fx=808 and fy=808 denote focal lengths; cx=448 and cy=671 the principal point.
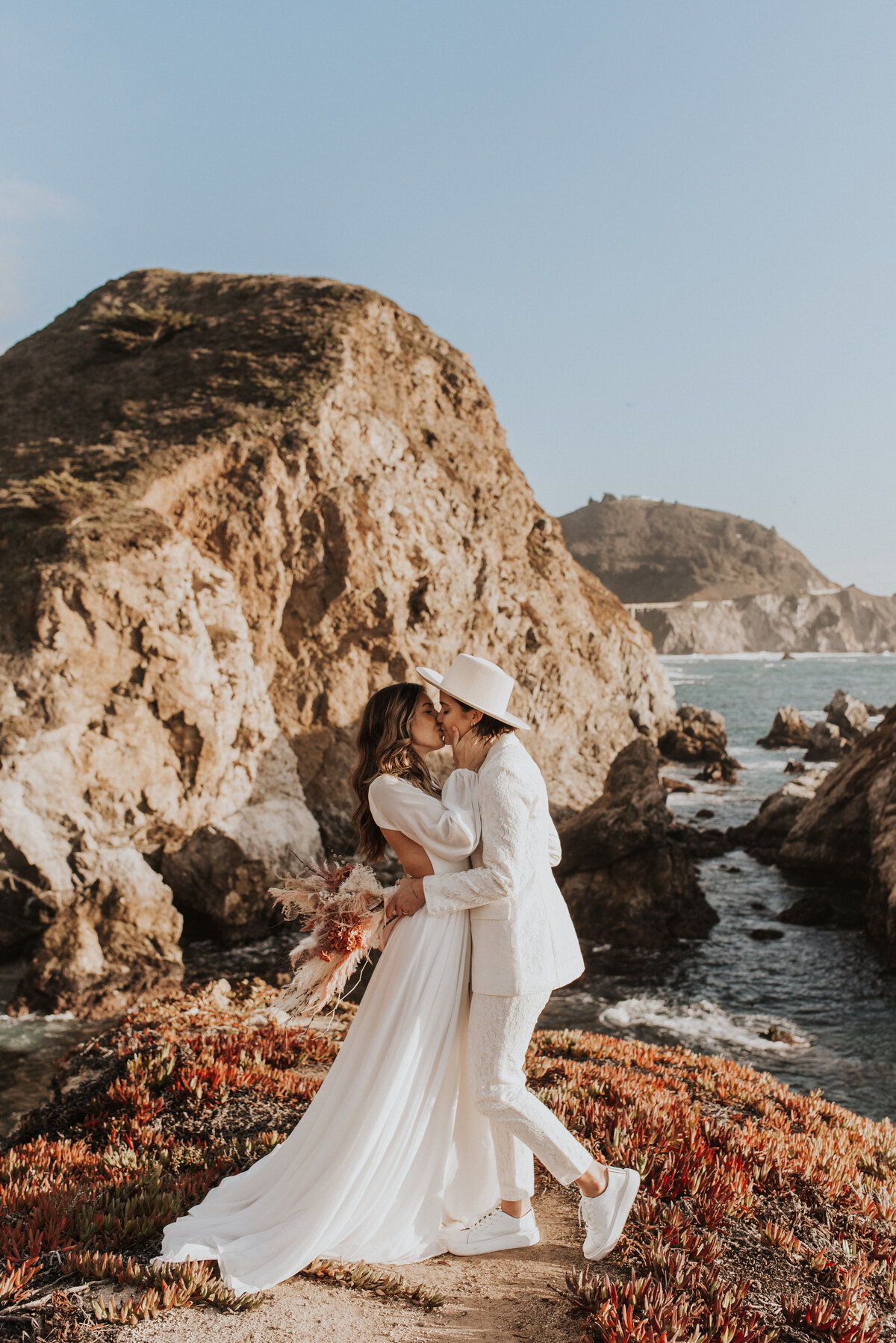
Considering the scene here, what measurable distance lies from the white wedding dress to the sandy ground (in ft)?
0.54

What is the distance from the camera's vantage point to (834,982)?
656 inches

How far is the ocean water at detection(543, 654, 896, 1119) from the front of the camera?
13.4 meters

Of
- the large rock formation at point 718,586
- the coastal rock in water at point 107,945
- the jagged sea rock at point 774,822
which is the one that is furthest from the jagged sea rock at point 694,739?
the large rock formation at point 718,586

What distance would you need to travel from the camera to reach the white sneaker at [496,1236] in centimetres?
448

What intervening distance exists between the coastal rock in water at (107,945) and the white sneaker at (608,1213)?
1245cm

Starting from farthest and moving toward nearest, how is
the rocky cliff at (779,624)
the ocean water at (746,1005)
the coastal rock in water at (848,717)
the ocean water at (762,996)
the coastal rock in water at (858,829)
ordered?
the rocky cliff at (779,624) < the coastal rock in water at (848,717) < the coastal rock in water at (858,829) < the ocean water at (762,996) < the ocean water at (746,1005)

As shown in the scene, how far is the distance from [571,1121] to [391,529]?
21385 millimetres

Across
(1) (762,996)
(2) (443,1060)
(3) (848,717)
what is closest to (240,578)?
(1) (762,996)

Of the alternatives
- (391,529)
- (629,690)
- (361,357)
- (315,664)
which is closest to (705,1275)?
(315,664)

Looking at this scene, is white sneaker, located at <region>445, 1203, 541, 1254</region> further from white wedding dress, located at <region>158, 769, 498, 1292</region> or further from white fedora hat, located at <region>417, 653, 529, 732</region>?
white fedora hat, located at <region>417, 653, 529, 732</region>

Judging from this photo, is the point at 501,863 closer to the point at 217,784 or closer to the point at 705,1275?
the point at 705,1275

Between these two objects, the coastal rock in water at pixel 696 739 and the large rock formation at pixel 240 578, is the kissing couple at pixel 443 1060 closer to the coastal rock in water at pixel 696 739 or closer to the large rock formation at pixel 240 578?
the large rock formation at pixel 240 578

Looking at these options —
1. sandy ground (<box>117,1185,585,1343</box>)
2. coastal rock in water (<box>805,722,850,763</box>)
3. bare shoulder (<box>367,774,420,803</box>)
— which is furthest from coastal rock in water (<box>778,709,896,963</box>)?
coastal rock in water (<box>805,722,850,763</box>)

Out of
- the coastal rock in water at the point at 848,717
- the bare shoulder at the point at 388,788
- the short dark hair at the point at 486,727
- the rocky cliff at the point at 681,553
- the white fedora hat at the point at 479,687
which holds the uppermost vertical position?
the rocky cliff at the point at 681,553
